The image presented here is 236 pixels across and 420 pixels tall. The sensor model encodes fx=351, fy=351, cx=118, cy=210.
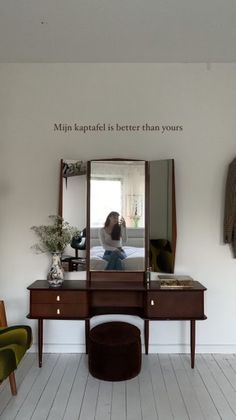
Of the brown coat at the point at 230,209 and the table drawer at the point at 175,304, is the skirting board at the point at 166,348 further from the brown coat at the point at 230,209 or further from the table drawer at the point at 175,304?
the brown coat at the point at 230,209

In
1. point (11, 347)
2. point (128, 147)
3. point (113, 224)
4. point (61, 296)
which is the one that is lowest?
point (11, 347)

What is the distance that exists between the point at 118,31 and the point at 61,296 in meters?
2.16

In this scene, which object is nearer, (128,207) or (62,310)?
(62,310)

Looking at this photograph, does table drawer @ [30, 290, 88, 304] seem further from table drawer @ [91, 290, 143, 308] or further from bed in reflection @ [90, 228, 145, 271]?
bed in reflection @ [90, 228, 145, 271]

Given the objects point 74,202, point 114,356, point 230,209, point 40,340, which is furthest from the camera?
point 74,202

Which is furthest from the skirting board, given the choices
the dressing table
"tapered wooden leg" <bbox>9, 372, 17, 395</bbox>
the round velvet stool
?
"tapered wooden leg" <bbox>9, 372, 17, 395</bbox>

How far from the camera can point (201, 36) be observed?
280cm

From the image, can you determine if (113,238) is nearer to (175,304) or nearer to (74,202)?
(74,202)

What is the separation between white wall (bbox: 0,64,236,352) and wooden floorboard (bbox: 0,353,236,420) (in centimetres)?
25

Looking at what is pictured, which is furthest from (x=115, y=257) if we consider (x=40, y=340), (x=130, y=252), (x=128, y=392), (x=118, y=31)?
(x=118, y=31)

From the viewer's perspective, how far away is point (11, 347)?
2.18 m

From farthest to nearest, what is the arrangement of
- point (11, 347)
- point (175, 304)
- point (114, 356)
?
point (175, 304) → point (114, 356) → point (11, 347)

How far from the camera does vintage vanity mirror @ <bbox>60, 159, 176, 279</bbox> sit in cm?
318

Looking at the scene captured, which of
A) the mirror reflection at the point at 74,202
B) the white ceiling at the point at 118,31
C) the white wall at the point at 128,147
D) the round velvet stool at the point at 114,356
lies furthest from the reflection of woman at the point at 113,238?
the white ceiling at the point at 118,31
